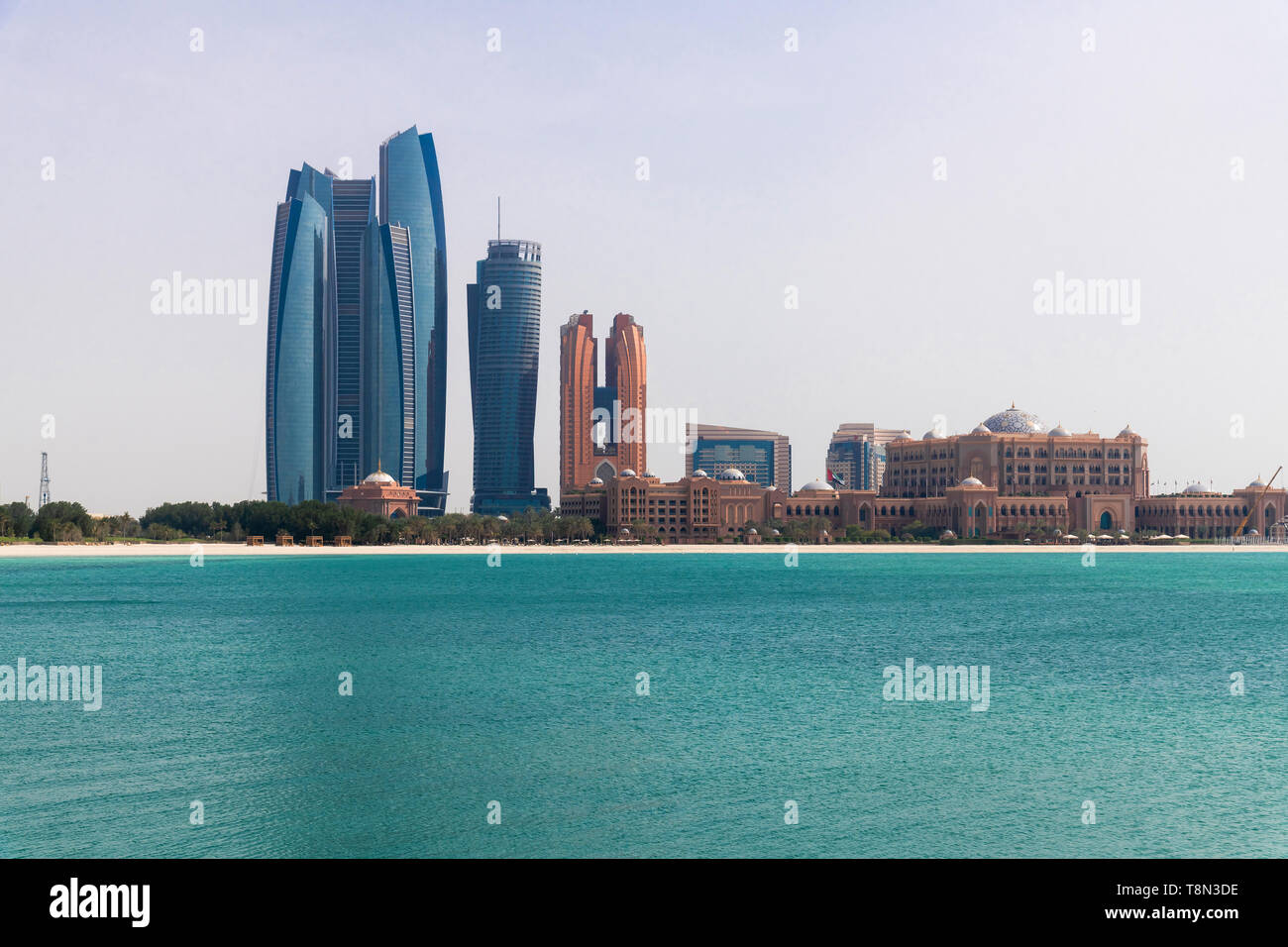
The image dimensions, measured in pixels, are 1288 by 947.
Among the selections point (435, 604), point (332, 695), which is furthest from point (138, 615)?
point (332, 695)

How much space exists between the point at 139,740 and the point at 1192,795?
2760cm

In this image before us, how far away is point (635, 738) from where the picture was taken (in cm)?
3341

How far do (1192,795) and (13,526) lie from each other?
17589 centimetres

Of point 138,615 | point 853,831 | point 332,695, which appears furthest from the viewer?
point 138,615

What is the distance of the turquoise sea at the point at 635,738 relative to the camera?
24.0m

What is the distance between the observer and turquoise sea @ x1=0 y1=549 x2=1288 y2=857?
2395 cm
